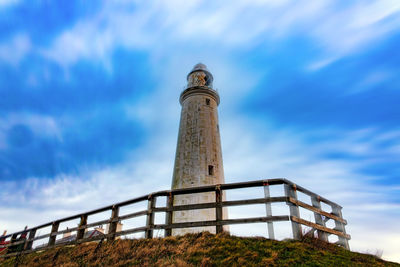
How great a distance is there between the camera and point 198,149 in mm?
16250

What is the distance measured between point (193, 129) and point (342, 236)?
10.5 metres

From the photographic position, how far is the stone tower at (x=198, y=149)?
567 inches

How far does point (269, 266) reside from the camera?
209 inches

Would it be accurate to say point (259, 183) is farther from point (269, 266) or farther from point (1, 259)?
point (1, 259)

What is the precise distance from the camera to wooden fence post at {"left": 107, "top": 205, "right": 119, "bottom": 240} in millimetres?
8969

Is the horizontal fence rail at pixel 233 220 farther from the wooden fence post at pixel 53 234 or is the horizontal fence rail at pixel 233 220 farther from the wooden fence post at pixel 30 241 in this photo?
the wooden fence post at pixel 30 241

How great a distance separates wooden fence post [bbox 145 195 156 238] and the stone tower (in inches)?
214

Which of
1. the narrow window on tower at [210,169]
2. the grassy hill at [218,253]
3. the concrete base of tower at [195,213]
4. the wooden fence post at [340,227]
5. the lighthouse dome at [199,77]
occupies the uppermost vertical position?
the lighthouse dome at [199,77]

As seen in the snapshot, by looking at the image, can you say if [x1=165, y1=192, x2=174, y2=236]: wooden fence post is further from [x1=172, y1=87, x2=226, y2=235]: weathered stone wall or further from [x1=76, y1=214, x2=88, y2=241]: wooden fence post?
[x1=172, y1=87, x2=226, y2=235]: weathered stone wall

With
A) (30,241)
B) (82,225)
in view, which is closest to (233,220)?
(82,225)

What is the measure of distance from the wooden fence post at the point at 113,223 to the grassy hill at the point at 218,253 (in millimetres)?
1243

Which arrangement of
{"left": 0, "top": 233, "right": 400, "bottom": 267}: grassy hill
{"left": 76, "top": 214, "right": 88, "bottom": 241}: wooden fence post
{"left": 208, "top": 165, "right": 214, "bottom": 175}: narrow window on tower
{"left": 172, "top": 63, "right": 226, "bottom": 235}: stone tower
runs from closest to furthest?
1. {"left": 0, "top": 233, "right": 400, "bottom": 267}: grassy hill
2. {"left": 76, "top": 214, "right": 88, "bottom": 241}: wooden fence post
3. {"left": 172, "top": 63, "right": 226, "bottom": 235}: stone tower
4. {"left": 208, "top": 165, "right": 214, "bottom": 175}: narrow window on tower

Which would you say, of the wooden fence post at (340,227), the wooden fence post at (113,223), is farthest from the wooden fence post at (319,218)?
the wooden fence post at (113,223)

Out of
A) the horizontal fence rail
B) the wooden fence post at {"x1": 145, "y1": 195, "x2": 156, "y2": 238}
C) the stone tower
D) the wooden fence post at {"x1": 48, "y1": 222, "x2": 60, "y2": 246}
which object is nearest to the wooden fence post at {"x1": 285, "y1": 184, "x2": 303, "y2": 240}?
the horizontal fence rail
